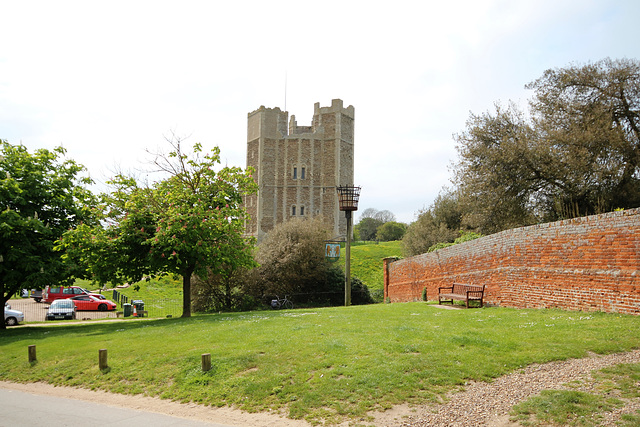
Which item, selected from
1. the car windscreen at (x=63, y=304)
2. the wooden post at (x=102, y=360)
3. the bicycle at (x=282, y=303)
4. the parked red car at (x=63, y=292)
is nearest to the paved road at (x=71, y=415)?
the wooden post at (x=102, y=360)

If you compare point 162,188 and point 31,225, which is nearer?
point 31,225

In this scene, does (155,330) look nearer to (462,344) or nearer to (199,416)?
(199,416)

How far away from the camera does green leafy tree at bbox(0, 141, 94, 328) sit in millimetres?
17438

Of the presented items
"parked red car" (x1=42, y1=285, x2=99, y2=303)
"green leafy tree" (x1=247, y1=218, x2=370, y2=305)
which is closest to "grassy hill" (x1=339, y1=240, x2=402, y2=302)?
"green leafy tree" (x1=247, y1=218, x2=370, y2=305)

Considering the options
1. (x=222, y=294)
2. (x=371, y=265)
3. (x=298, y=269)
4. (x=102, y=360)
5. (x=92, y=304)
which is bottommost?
(x=92, y=304)

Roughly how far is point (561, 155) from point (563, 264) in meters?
7.87

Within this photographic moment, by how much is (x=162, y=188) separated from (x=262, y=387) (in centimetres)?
1355

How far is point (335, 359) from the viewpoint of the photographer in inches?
305

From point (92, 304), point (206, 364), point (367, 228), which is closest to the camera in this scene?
point (206, 364)

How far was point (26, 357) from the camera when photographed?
39.2 feet

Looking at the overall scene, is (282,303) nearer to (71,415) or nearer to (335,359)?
(335,359)

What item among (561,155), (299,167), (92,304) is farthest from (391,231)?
(561,155)

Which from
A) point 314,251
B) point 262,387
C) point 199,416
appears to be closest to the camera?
point 199,416

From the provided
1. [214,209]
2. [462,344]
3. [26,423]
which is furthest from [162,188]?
[462,344]
